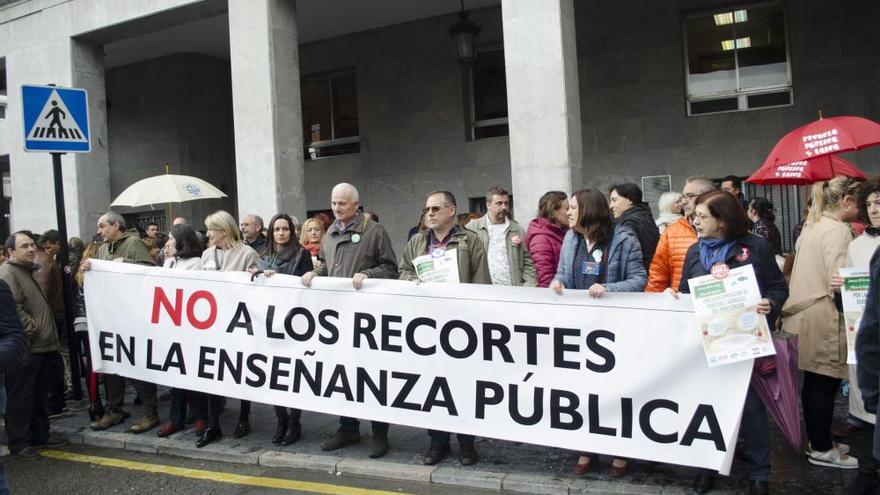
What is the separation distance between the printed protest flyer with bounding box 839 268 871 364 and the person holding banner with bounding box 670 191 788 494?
0.39m

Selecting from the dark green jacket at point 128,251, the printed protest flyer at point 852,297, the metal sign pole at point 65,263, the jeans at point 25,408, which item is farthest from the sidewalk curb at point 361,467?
the dark green jacket at point 128,251

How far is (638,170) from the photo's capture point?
1182 centimetres

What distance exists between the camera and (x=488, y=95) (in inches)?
534

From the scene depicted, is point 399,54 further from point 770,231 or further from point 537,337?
point 537,337

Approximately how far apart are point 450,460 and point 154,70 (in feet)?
45.6

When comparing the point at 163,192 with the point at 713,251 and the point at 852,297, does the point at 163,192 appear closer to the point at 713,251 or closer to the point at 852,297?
the point at 713,251

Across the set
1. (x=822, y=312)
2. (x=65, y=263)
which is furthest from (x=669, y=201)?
(x=65, y=263)

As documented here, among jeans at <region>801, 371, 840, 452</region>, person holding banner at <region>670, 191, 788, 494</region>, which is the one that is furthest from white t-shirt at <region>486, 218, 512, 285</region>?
jeans at <region>801, 371, 840, 452</region>

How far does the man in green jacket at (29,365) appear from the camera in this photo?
6.11 meters

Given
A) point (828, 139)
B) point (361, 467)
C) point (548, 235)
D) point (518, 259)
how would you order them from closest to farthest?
point (361, 467), point (548, 235), point (518, 259), point (828, 139)

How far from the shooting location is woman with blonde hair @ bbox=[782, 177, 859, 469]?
468 cm

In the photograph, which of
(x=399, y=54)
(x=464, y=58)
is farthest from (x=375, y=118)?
(x=464, y=58)

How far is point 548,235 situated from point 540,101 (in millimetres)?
2905

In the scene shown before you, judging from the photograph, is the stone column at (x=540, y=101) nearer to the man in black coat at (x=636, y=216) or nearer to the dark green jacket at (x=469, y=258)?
the man in black coat at (x=636, y=216)
